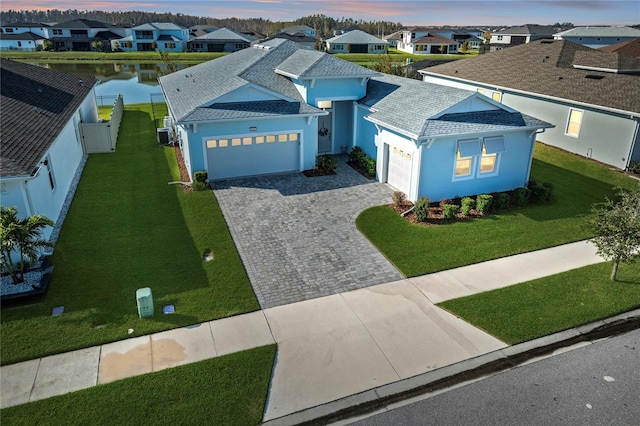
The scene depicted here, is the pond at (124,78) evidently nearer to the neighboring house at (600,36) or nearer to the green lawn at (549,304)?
the green lawn at (549,304)

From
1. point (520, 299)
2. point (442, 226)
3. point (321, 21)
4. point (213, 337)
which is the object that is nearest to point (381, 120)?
point (442, 226)

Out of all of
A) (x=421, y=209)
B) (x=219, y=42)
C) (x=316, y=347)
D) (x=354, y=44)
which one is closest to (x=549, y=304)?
(x=421, y=209)

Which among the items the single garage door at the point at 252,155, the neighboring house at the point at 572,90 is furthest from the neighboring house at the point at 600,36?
the single garage door at the point at 252,155

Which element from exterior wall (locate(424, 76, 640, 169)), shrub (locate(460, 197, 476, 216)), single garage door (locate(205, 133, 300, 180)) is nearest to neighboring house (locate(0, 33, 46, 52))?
single garage door (locate(205, 133, 300, 180))

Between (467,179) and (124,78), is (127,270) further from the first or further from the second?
(124,78)

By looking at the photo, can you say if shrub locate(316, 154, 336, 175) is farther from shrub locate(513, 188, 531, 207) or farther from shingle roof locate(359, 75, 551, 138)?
shrub locate(513, 188, 531, 207)
